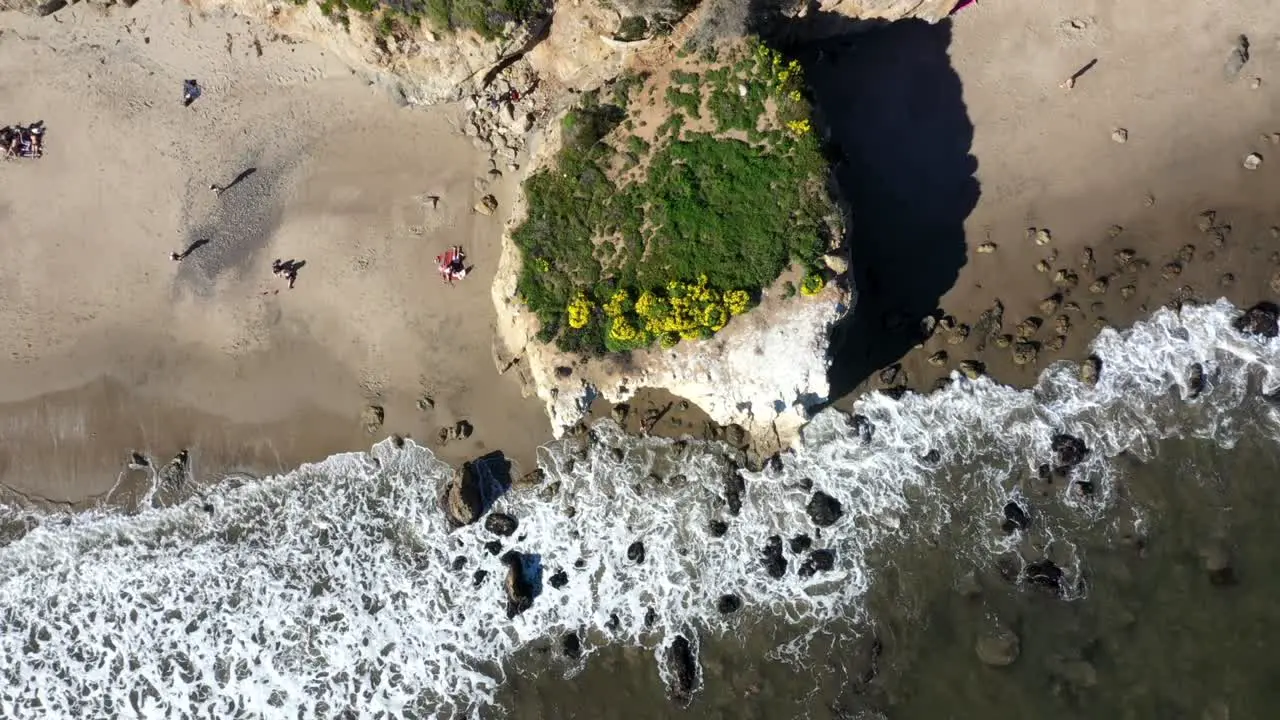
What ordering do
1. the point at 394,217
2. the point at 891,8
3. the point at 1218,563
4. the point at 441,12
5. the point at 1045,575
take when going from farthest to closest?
the point at 394,217 < the point at 1045,575 < the point at 1218,563 < the point at 891,8 < the point at 441,12

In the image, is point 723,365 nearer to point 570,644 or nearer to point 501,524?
point 501,524

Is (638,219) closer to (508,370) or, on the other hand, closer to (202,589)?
(508,370)

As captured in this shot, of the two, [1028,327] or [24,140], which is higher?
[24,140]

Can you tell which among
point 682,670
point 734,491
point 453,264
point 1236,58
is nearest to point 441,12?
point 453,264

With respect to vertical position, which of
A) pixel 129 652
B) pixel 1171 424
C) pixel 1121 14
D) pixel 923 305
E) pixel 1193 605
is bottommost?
pixel 129 652

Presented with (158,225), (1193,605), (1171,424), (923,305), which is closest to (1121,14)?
(923,305)

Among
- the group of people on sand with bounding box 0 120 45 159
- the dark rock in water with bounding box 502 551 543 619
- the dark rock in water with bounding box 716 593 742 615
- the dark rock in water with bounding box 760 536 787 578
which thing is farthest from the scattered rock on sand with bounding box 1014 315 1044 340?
the group of people on sand with bounding box 0 120 45 159
